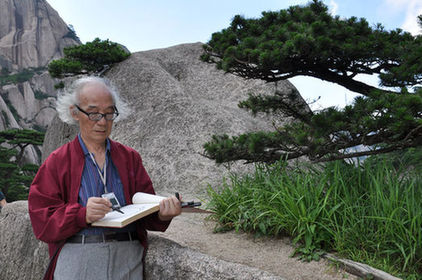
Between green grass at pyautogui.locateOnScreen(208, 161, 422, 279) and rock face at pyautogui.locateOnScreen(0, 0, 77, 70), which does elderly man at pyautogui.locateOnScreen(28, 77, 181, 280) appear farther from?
rock face at pyautogui.locateOnScreen(0, 0, 77, 70)

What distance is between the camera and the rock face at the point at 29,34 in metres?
37.3

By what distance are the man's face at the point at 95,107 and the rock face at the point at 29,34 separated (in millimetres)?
40760

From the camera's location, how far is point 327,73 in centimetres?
381

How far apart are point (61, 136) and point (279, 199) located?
23.2 ft

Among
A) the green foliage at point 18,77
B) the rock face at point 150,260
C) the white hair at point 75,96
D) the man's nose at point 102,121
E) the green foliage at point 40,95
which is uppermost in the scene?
the white hair at point 75,96

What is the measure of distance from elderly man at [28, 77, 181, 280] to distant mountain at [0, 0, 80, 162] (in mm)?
33134

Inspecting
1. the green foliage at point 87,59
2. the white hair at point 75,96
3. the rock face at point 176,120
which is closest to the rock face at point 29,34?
the green foliage at point 87,59

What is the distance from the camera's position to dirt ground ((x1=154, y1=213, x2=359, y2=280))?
254 cm

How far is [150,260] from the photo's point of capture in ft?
8.42

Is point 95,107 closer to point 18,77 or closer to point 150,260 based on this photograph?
point 150,260

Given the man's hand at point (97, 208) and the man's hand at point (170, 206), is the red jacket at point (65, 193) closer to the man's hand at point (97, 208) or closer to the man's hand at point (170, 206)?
the man's hand at point (97, 208)

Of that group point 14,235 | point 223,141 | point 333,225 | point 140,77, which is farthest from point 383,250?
point 140,77

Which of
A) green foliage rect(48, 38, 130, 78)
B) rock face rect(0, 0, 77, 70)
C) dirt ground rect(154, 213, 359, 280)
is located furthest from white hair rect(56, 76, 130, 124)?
rock face rect(0, 0, 77, 70)

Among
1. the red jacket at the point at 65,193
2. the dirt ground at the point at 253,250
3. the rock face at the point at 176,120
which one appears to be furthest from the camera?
the rock face at the point at 176,120
